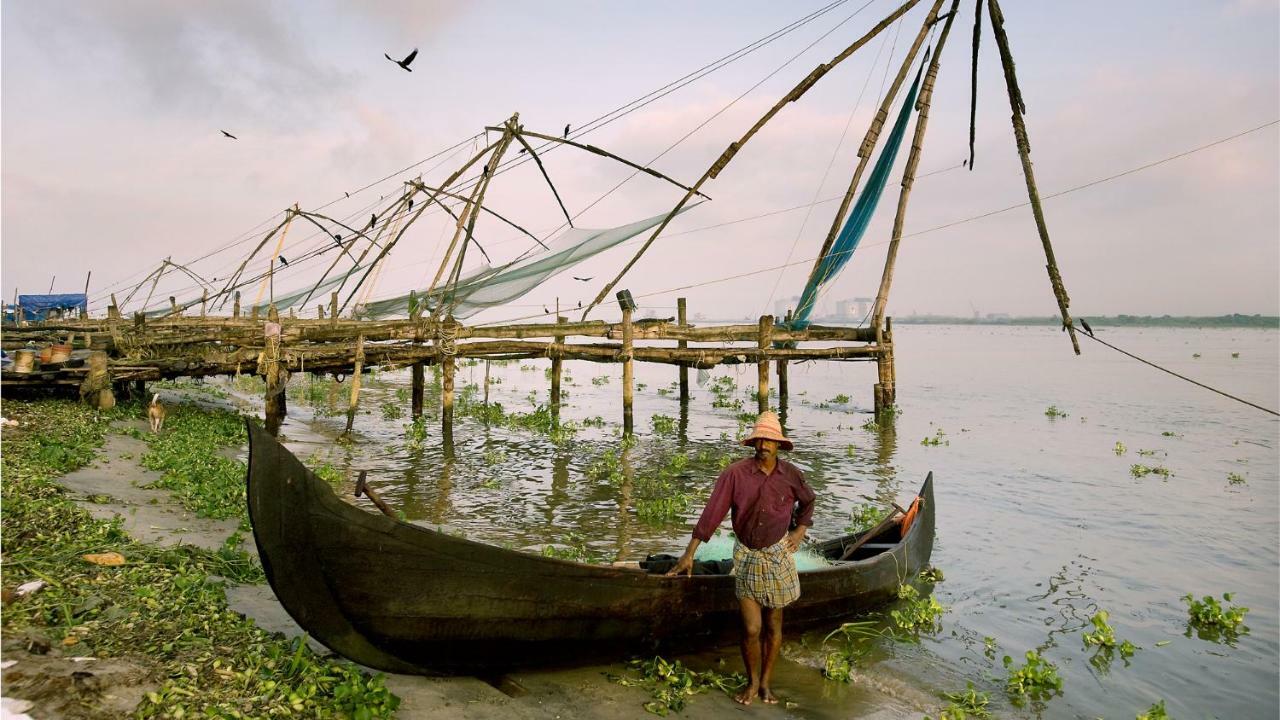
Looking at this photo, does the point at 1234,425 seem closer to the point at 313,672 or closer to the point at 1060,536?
the point at 1060,536

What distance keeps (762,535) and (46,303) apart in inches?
1357

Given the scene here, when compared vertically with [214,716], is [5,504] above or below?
above

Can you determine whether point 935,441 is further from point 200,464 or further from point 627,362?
point 200,464

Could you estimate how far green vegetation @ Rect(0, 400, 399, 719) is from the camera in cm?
334

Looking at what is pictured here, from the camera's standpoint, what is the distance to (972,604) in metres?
6.72

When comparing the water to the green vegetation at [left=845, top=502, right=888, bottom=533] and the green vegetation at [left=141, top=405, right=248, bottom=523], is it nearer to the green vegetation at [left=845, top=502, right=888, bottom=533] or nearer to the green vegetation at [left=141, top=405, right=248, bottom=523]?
the green vegetation at [left=845, top=502, right=888, bottom=533]

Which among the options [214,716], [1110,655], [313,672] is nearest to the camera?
[214,716]

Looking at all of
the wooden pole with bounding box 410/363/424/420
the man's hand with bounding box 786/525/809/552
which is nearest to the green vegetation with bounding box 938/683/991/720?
the man's hand with bounding box 786/525/809/552

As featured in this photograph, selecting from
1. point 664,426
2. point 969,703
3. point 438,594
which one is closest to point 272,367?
point 664,426

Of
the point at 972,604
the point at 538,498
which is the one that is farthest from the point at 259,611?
the point at 972,604

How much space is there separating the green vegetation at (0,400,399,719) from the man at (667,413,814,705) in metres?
2.27

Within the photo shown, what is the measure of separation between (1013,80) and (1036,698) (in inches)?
353

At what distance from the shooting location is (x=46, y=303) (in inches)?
1082

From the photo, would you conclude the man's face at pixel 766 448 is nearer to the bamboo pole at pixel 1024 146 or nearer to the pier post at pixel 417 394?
the bamboo pole at pixel 1024 146
